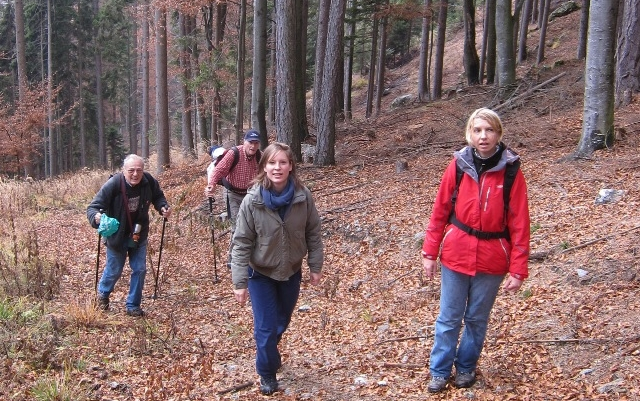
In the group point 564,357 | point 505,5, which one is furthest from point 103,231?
point 505,5

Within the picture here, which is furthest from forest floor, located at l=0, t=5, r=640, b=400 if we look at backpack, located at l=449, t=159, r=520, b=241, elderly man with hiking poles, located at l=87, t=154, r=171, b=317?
backpack, located at l=449, t=159, r=520, b=241

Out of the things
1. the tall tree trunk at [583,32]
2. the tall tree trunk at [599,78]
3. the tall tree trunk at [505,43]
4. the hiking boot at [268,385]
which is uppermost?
the tall tree trunk at [583,32]

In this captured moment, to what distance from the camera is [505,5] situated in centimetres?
1473

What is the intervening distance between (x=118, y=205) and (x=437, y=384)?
155 inches

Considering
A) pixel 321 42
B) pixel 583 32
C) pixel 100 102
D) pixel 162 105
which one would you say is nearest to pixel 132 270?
pixel 321 42

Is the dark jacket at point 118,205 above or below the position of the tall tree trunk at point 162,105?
below

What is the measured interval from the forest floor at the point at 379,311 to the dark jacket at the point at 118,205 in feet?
2.90

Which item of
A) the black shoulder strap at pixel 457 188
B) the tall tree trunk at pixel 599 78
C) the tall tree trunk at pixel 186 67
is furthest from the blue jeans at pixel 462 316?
the tall tree trunk at pixel 186 67

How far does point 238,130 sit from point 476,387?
13.3 m

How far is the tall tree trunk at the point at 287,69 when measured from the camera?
11.7 metres

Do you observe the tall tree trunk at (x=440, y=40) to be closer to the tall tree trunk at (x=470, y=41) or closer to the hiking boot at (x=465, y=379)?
the tall tree trunk at (x=470, y=41)

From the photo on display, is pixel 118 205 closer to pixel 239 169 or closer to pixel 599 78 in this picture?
pixel 239 169

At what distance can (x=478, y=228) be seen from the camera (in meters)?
3.80

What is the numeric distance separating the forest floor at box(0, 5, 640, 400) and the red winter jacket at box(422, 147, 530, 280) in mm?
967
